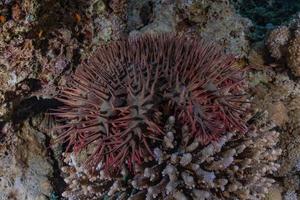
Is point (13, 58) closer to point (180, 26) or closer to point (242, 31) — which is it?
point (180, 26)

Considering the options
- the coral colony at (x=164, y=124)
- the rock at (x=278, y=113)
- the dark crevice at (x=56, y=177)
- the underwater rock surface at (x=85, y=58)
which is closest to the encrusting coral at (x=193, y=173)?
the coral colony at (x=164, y=124)

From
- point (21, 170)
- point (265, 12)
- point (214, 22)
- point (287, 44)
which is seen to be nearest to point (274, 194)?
point (287, 44)

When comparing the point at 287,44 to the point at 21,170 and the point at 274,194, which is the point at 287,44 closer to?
the point at 274,194

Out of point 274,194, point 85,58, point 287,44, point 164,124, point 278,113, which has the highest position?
point 287,44

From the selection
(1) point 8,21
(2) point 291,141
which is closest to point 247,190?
(2) point 291,141

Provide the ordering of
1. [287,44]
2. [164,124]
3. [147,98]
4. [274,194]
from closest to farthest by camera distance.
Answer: [147,98] < [164,124] < [274,194] < [287,44]

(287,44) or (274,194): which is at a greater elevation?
(287,44)

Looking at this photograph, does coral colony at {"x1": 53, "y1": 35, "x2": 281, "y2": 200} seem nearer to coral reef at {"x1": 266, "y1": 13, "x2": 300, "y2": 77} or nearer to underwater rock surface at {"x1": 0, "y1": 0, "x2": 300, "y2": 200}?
underwater rock surface at {"x1": 0, "y1": 0, "x2": 300, "y2": 200}
